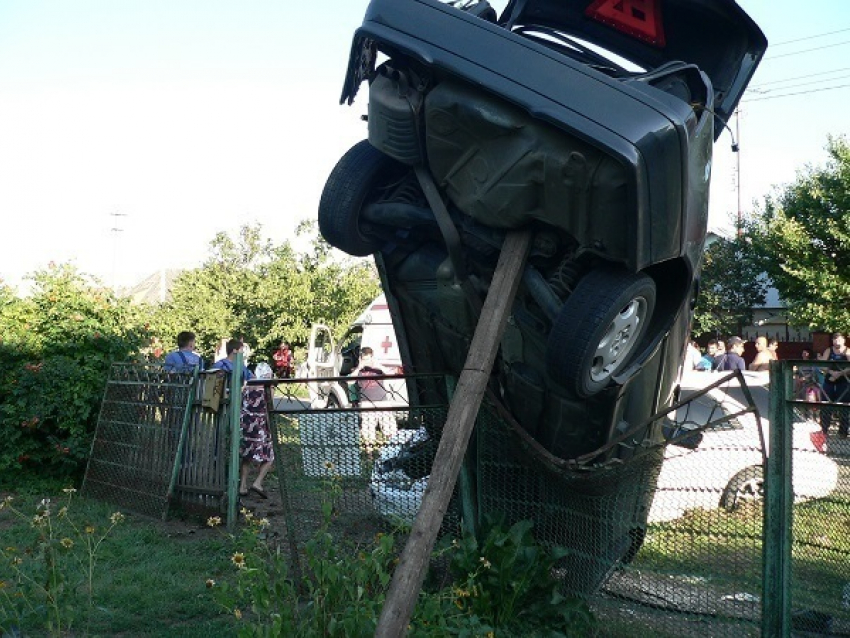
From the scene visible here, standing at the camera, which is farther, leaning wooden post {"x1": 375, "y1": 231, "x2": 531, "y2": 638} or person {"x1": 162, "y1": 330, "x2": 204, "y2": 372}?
person {"x1": 162, "y1": 330, "x2": 204, "y2": 372}

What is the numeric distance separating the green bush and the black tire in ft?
20.2

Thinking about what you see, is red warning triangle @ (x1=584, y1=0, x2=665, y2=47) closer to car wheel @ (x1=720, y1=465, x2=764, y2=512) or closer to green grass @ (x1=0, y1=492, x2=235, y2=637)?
car wheel @ (x1=720, y1=465, x2=764, y2=512)

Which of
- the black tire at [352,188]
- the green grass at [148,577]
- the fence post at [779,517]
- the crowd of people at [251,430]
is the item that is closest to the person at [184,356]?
the crowd of people at [251,430]

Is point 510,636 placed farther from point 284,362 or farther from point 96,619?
point 284,362

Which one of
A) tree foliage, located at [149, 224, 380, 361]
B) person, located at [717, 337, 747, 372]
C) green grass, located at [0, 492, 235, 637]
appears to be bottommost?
green grass, located at [0, 492, 235, 637]

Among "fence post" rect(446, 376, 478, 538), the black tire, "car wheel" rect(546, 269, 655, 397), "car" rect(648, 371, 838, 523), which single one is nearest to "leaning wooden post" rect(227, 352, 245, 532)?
"fence post" rect(446, 376, 478, 538)

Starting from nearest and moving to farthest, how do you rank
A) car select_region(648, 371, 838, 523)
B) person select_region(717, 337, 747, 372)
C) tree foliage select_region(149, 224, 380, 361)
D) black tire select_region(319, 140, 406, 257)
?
1. car select_region(648, 371, 838, 523)
2. black tire select_region(319, 140, 406, 257)
3. person select_region(717, 337, 747, 372)
4. tree foliage select_region(149, 224, 380, 361)

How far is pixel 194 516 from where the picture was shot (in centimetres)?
862

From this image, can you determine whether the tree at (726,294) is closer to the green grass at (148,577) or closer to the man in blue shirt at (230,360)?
the man in blue shirt at (230,360)

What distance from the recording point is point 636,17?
4.81 meters

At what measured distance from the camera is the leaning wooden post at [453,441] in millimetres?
3436

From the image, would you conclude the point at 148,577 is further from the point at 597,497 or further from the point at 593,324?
the point at 593,324

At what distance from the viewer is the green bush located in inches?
394

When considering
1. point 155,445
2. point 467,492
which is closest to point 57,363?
point 155,445
